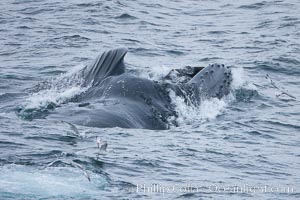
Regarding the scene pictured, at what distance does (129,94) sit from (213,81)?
2180 mm

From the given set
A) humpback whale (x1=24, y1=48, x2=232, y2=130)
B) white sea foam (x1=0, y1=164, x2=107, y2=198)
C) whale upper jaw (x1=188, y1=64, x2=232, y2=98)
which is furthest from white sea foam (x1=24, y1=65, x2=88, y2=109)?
white sea foam (x1=0, y1=164, x2=107, y2=198)

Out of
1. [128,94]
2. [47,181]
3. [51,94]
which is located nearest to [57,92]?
[51,94]

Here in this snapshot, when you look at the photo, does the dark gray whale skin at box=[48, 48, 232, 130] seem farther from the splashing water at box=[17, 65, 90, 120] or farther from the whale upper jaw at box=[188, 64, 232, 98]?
the splashing water at box=[17, 65, 90, 120]

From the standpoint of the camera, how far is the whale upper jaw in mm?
16641

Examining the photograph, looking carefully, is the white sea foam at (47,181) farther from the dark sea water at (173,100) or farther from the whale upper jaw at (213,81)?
the whale upper jaw at (213,81)

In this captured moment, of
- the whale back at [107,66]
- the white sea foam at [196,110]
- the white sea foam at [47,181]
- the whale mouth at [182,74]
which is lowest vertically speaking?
the white sea foam at [196,110]

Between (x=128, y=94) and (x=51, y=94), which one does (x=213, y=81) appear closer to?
(x=128, y=94)

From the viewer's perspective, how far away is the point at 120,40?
24.9m

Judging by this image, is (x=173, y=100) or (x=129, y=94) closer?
(x=129, y=94)

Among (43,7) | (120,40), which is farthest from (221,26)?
(43,7)

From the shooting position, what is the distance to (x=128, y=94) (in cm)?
1565

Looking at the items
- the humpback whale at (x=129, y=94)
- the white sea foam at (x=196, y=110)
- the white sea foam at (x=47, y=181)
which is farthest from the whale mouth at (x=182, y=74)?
the white sea foam at (x=47, y=181)

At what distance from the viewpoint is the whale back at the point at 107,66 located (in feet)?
52.3

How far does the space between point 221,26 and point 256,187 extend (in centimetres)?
1650
